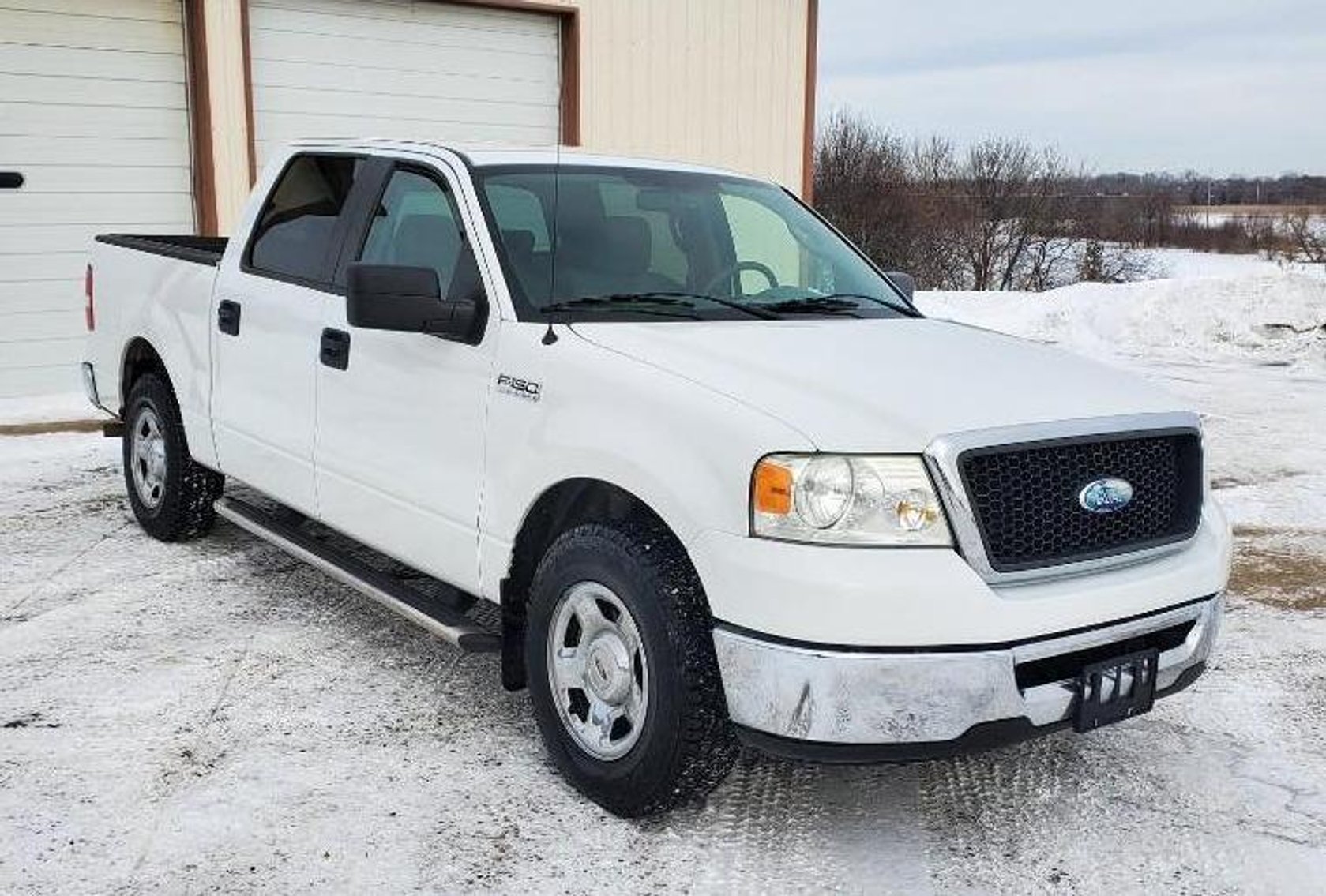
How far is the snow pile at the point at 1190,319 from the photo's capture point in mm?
15750

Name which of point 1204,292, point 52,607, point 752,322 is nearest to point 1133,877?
point 752,322

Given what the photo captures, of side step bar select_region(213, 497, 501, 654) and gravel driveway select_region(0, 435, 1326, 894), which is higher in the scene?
side step bar select_region(213, 497, 501, 654)

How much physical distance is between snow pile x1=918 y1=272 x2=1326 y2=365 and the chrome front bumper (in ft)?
42.3

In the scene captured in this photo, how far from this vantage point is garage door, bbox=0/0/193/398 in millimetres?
10188

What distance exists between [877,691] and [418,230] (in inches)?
95.3

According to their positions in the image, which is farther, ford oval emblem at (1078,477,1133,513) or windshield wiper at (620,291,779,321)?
windshield wiper at (620,291,779,321)

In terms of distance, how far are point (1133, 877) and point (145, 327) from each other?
4.82 m

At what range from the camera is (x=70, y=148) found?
10.5 m

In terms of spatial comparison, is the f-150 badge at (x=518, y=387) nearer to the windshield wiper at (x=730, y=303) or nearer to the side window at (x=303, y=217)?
the windshield wiper at (x=730, y=303)

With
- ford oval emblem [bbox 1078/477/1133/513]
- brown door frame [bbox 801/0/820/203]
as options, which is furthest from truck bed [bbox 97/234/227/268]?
brown door frame [bbox 801/0/820/203]

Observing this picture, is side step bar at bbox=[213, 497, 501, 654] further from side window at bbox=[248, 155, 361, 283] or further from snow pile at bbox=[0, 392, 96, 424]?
snow pile at bbox=[0, 392, 96, 424]

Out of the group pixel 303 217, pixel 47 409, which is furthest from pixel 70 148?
pixel 303 217

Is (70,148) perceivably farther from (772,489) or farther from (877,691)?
(877,691)

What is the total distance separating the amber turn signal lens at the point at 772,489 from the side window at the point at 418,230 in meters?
1.45
